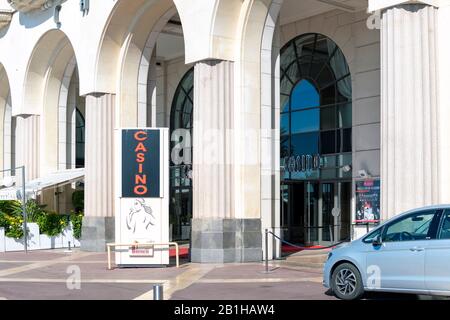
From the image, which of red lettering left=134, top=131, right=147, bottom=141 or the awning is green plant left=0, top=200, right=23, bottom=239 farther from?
red lettering left=134, top=131, right=147, bottom=141

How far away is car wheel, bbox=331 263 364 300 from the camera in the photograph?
11.4 meters

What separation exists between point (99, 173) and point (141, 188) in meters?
7.45

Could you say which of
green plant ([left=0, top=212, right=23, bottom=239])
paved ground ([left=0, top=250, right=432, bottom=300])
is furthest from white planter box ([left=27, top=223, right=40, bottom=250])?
paved ground ([left=0, top=250, right=432, bottom=300])

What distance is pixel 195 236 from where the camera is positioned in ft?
62.6

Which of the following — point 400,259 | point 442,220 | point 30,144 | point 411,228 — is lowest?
point 400,259

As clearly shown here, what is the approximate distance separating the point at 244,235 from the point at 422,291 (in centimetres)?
864

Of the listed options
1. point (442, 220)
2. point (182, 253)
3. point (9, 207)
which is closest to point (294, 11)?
point (182, 253)

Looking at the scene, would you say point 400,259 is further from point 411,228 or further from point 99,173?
point 99,173

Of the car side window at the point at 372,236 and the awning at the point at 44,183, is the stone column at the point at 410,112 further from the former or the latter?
the awning at the point at 44,183

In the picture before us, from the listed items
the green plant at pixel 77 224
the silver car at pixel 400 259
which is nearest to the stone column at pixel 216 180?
the silver car at pixel 400 259

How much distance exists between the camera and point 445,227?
10.6 m

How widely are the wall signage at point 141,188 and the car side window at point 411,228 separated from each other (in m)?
7.28

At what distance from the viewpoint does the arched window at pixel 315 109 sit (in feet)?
81.2

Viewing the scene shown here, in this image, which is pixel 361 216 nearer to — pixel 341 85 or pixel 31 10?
pixel 341 85
